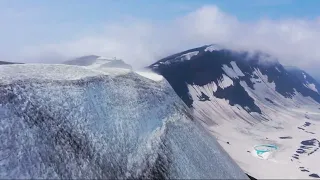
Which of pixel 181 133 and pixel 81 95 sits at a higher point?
pixel 81 95

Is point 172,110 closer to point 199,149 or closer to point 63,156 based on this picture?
point 199,149

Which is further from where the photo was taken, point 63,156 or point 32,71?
point 32,71

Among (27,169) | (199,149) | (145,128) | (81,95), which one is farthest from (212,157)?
(27,169)

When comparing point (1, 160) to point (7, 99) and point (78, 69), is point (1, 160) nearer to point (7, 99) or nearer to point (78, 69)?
point (7, 99)

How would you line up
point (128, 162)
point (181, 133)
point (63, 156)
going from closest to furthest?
1. point (63, 156)
2. point (128, 162)
3. point (181, 133)

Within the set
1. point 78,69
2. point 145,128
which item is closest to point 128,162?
point 145,128

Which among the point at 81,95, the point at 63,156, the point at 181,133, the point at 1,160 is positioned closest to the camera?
the point at 1,160


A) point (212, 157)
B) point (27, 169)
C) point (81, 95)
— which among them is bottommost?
point (212, 157)
